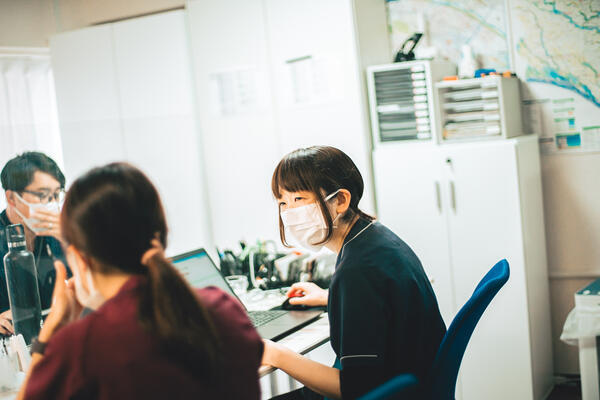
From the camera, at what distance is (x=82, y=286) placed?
125 cm

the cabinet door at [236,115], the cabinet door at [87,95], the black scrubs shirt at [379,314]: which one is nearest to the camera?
the black scrubs shirt at [379,314]

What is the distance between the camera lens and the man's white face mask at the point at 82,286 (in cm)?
116

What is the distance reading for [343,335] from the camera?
1.54 meters

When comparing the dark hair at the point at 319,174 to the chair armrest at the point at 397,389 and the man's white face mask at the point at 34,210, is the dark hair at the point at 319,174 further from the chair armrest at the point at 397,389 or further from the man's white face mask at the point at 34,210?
the man's white face mask at the point at 34,210

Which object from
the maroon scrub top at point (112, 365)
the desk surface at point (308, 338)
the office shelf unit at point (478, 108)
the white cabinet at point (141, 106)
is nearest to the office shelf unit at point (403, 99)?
the office shelf unit at point (478, 108)

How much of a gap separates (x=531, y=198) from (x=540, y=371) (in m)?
0.83

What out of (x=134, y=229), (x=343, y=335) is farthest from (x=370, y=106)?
(x=134, y=229)

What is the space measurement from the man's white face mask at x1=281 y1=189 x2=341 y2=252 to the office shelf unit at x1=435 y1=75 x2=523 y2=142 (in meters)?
1.43

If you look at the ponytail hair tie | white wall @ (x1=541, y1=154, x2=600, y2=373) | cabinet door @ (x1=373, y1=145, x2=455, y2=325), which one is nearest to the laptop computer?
the ponytail hair tie

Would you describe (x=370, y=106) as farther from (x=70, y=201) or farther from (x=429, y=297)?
(x=70, y=201)

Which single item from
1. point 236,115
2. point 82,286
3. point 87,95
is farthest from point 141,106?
point 82,286

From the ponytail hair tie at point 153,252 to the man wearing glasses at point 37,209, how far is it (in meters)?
1.10

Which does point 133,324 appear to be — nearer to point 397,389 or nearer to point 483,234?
point 397,389

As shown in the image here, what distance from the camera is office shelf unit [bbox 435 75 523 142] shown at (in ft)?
9.73
